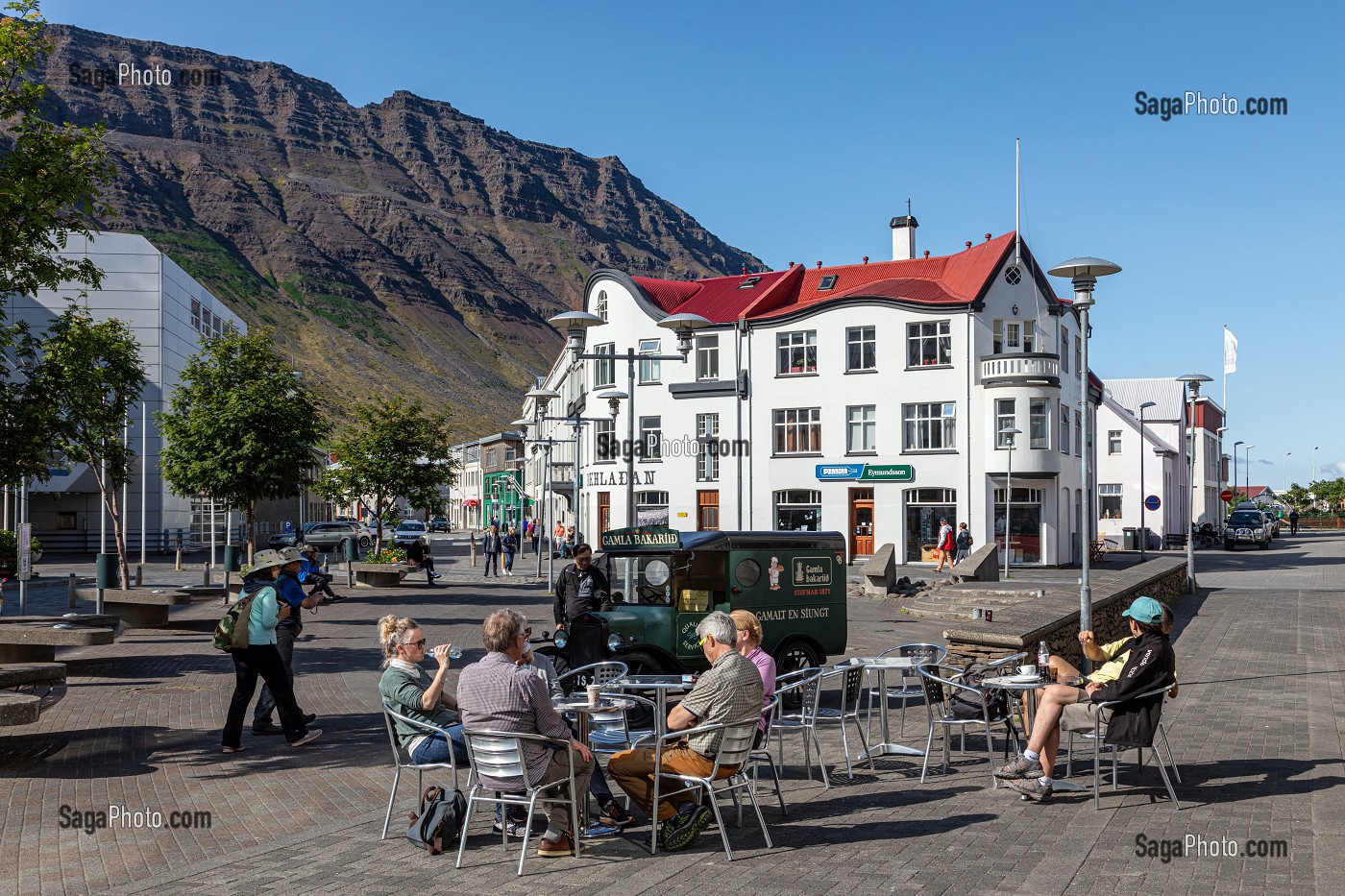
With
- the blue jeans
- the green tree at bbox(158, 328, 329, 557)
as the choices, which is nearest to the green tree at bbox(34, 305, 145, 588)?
the green tree at bbox(158, 328, 329, 557)

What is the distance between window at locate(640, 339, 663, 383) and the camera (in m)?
50.2

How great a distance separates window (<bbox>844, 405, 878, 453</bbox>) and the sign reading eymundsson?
33339 millimetres

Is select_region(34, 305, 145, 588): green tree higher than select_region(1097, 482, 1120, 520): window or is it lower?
higher

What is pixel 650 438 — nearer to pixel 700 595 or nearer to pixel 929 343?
pixel 929 343

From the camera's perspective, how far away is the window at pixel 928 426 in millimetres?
44438

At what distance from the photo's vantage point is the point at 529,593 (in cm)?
3127

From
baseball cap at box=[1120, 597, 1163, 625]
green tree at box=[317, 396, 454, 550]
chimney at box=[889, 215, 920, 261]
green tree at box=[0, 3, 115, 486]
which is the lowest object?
baseball cap at box=[1120, 597, 1163, 625]

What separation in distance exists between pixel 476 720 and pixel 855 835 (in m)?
2.43

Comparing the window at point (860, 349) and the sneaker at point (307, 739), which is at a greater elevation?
the window at point (860, 349)

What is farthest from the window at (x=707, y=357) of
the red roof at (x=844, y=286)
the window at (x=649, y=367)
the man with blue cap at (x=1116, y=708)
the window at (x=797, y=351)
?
the man with blue cap at (x=1116, y=708)

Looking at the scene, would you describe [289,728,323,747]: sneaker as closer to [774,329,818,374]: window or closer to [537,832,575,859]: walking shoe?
[537,832,575,859]: walking shoe

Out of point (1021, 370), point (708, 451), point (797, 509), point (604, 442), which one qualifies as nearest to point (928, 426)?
point (1021, 370)

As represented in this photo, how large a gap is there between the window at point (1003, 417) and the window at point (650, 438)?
560 inches

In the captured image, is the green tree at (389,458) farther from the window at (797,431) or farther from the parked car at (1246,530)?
the parked car at (1246,530)
